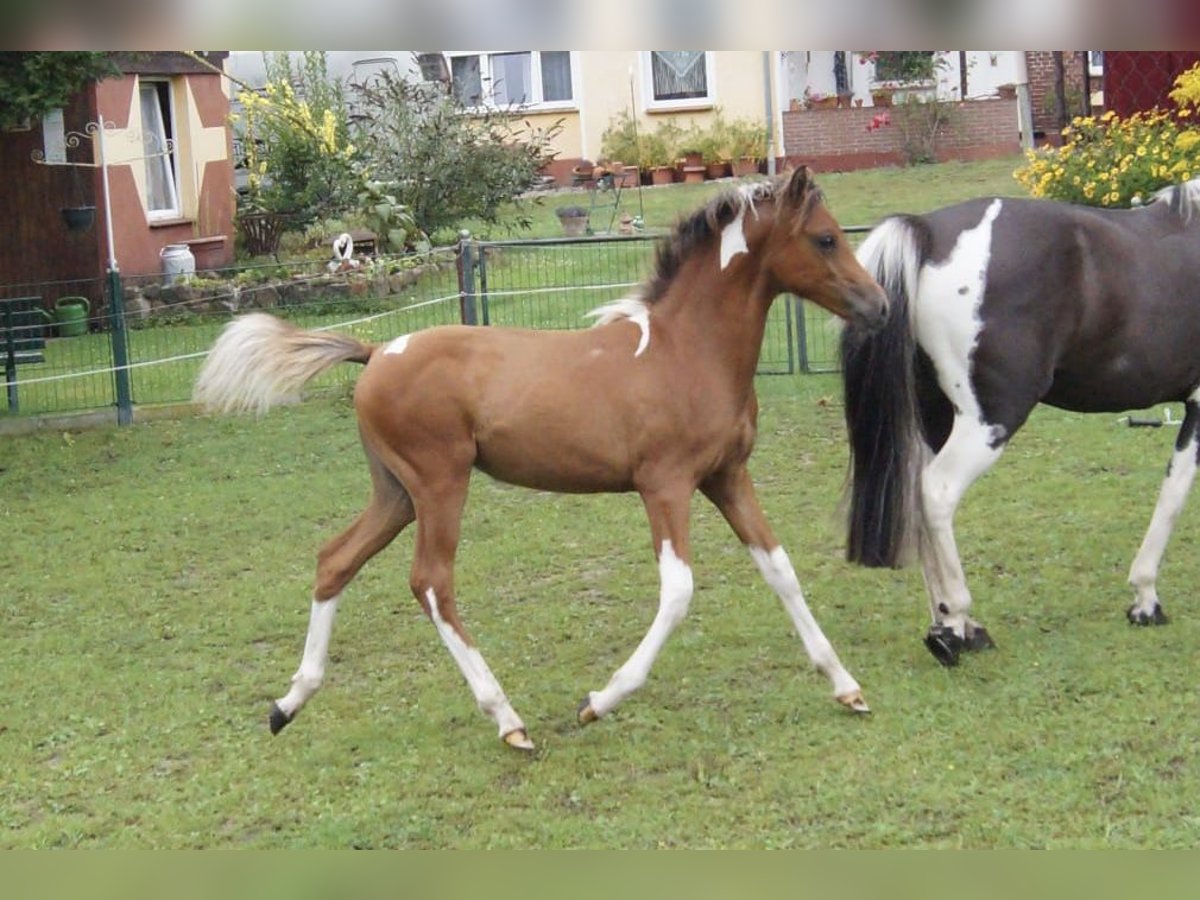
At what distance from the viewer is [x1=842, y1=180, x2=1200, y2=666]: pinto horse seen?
523 centimetres

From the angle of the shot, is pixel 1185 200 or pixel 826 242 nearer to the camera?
pixel 826 242

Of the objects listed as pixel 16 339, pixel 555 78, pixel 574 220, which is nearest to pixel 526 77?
pixel 555 78

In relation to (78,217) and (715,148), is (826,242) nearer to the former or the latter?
(78,217)

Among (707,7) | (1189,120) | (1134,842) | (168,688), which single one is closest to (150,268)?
(1189,120)

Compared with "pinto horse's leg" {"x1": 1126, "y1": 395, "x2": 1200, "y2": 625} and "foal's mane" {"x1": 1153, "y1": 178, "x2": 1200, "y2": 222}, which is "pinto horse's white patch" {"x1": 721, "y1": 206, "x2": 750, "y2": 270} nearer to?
"foal's mane" {"x1": 1153, "y1": 178, "x2": 1200, "y2": 222}

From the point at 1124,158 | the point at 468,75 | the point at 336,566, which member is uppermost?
the point at 468,75

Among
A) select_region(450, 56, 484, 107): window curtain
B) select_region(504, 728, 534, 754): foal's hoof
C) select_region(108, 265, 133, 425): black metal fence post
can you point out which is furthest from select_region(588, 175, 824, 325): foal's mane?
select_region(450, 56, 484, 107): window curtain

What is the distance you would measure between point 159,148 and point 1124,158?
11.9 m

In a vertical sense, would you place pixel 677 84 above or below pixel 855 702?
above

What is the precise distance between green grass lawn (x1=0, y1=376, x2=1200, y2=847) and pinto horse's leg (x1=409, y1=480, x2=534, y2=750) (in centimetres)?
23

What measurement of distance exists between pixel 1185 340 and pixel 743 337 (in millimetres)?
1925

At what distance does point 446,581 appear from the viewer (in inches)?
186

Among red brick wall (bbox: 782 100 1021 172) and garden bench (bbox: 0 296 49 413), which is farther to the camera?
red brick wall (bbox: 782 100 1021 172)

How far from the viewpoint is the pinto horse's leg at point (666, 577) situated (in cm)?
464
